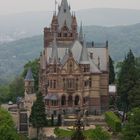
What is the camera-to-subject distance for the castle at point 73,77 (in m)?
110

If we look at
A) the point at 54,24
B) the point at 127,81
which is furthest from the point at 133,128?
the point at 54,24

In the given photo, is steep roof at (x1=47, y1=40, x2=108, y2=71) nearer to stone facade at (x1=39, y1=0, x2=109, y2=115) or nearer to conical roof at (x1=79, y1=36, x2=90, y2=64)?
stone facade at (x1=39, y1=0, x2=109, y2=115)

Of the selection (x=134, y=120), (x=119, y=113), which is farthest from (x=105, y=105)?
(x=134, y=120)

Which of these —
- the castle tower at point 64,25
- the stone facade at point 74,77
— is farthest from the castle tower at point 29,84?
the castle tower at point 64,25

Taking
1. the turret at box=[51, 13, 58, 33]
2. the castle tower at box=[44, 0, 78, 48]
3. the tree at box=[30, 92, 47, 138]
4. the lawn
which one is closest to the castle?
the turret at box=[51, 13, 58, 33]

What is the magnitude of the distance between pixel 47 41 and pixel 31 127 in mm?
24545

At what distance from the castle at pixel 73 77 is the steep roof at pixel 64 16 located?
1271 millimetres

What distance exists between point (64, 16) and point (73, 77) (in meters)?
15.2

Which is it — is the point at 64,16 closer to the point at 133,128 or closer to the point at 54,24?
the point at 54,24

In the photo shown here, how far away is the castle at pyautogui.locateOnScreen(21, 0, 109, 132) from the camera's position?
110 m

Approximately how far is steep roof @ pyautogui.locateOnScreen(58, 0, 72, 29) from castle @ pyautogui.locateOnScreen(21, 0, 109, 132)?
127cm

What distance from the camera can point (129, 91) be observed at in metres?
106

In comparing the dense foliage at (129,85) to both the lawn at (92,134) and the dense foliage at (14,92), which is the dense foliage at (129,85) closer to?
the lawn at (92,134)

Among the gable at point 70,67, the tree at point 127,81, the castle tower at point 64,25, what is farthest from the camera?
the castle tower at point 64,25
